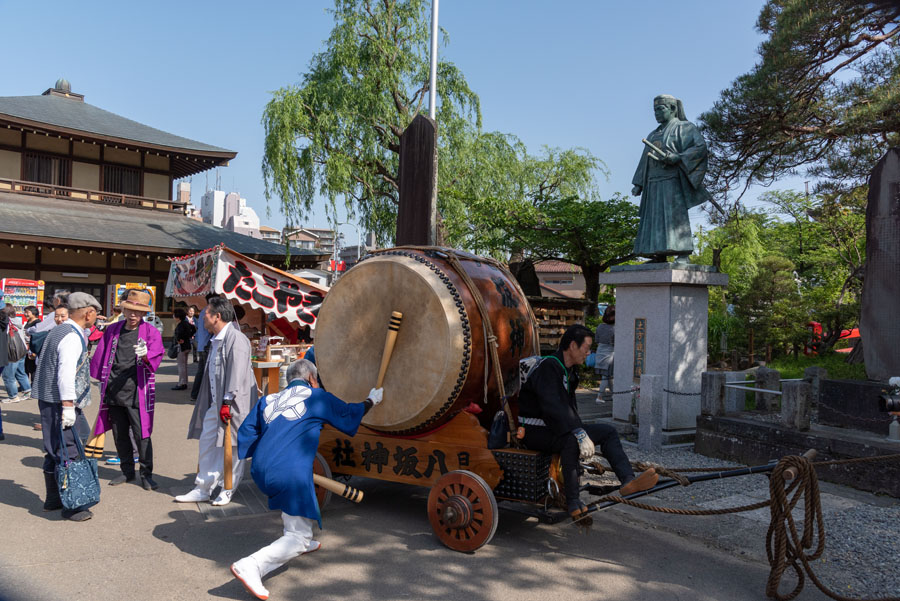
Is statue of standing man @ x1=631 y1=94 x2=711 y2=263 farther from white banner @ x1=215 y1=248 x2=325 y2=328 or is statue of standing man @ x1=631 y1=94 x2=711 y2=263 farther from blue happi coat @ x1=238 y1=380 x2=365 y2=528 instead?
blue happi coat @ x1=238 y1=380 x2=365 y2=528

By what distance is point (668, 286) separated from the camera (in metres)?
7.76

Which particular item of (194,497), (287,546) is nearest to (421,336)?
(287,546)

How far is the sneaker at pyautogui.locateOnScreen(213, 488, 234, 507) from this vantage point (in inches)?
197

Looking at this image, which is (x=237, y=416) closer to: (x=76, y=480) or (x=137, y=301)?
(x=76, y=480)

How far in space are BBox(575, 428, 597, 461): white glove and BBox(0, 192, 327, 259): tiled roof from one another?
17.7 metres

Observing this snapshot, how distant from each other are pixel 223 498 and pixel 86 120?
2166 cm

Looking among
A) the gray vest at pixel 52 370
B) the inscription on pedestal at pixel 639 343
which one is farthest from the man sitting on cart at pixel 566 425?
the inscription on pedestal at pixel 639 343

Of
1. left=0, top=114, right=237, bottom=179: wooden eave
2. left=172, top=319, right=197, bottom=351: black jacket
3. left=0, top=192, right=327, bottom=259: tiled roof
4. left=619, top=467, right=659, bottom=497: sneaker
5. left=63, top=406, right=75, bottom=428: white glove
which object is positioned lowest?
left=619, top=467, right=659, bottom=497: sneaker

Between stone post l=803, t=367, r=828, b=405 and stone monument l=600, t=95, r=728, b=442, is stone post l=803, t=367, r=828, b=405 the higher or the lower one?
the lower one

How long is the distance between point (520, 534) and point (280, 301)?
6.61m

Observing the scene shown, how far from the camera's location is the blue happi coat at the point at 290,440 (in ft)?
11.7

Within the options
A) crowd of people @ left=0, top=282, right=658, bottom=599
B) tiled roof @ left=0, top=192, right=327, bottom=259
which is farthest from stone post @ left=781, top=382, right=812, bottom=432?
tiled roof @ left=0, top=192, right=327, bottom=259

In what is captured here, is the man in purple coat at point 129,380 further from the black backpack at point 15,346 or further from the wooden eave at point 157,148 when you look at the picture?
the wooden eave at point 157,148

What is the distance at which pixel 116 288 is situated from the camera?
1853 cm
